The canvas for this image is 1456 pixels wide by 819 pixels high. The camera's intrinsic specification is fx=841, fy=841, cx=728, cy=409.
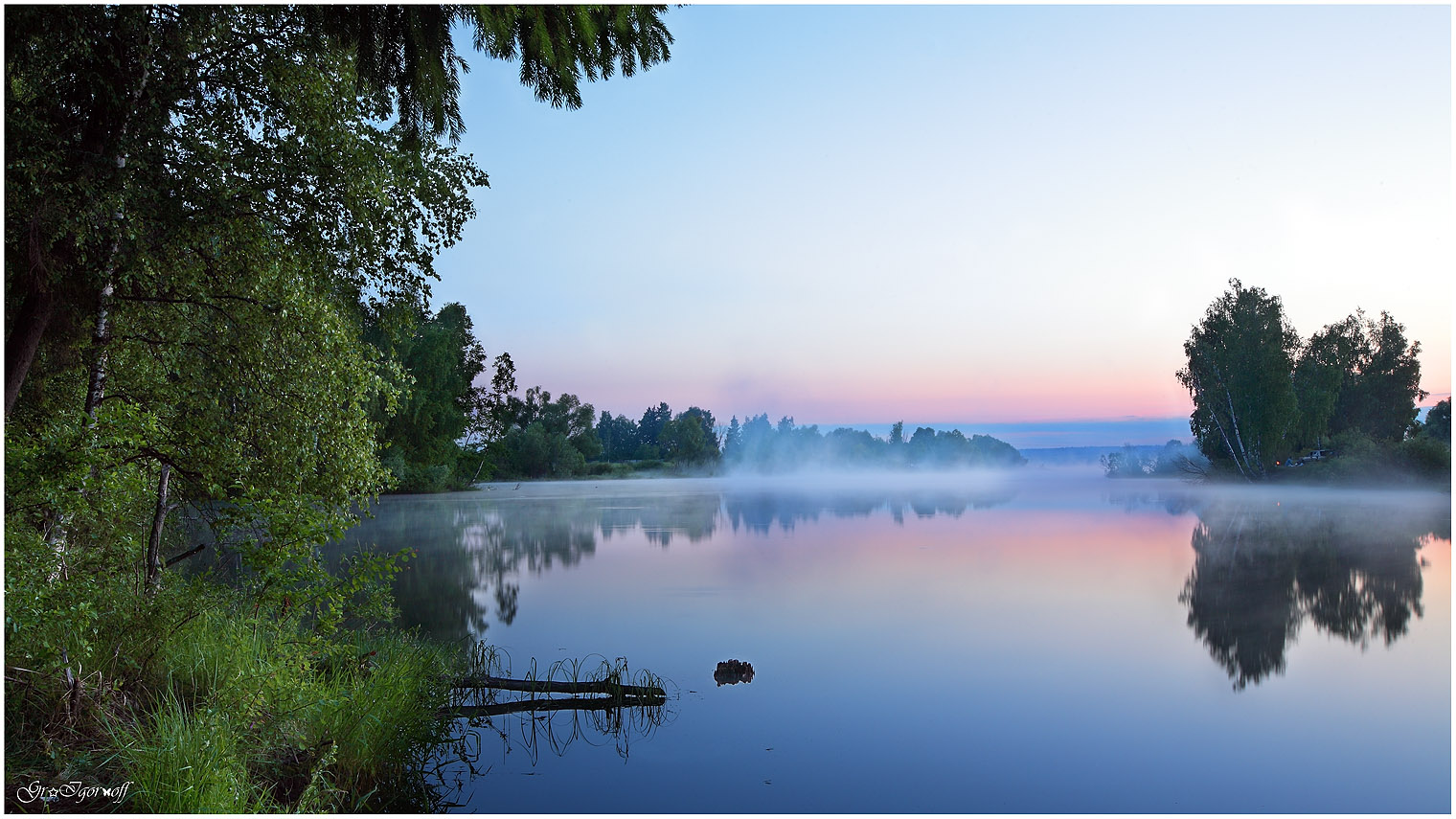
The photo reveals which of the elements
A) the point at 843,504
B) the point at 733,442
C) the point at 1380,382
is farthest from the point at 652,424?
the point at 1380,382

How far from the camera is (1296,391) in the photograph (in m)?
42.2

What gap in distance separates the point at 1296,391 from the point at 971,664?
41.2 m

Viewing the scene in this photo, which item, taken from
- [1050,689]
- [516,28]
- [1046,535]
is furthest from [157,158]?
[1046,535]

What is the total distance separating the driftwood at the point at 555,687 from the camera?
25.5 feet

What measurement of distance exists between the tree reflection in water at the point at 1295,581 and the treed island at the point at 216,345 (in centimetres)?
955

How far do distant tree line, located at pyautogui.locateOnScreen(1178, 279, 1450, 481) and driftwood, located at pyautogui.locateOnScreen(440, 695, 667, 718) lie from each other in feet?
133

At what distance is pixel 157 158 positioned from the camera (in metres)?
4.65

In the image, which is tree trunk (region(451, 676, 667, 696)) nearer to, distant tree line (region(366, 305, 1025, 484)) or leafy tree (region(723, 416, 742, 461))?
distant tree line (region(366, 305, 1025, 484))

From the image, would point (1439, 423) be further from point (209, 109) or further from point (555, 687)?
point (209, 109)

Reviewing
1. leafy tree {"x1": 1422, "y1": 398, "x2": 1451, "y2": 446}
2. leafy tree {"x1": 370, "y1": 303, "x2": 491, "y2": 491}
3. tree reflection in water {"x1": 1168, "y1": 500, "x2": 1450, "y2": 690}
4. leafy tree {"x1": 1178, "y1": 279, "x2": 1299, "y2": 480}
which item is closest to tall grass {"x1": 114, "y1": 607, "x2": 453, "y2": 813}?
tree reflection in water {"x1": 1168, "y1": 500, "x2": 1450, "y2": 690}

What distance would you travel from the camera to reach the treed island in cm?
434

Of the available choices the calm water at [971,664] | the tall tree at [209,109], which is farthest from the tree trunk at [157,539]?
the calm water at [971,664]

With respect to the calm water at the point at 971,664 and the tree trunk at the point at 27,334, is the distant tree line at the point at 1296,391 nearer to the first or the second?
the calm water at the point at 971,664

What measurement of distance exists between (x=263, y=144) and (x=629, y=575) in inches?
505
